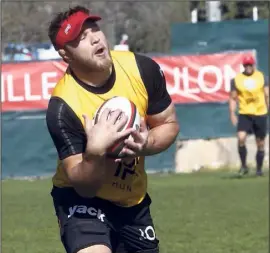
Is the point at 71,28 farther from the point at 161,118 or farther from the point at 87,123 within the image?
the point at 161,118

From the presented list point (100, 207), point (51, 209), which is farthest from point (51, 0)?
point (100, 207)

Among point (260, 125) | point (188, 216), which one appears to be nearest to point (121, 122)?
point (188, 216)

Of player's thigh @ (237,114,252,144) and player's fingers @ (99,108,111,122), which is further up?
player's fingers @ (99,108,111,122)

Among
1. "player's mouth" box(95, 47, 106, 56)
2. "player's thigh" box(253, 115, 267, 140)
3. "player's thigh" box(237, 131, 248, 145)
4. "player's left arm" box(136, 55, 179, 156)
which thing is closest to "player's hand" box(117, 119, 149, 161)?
"player's left arm" box(136, 55, 179, 156)

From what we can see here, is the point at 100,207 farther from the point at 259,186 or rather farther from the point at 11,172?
the point at 11,172

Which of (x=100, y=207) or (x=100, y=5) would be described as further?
(x=100, y=5)

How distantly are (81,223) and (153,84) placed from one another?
37.4 inches

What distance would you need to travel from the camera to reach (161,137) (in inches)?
228

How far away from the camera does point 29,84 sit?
20.3 m

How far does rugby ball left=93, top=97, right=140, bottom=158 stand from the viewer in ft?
17.1

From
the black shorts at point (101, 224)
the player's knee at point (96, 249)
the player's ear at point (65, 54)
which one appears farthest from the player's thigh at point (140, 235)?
the player's ear at point (65, 54)

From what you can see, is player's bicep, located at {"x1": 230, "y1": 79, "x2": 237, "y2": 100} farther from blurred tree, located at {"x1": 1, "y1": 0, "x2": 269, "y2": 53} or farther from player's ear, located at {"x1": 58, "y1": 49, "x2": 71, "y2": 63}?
player's ear, located at {"x1": 58, "y1": 49, "x2": 71, "y2": 63}

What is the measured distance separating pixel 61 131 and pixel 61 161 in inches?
7.3

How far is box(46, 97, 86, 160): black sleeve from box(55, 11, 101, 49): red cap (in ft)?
1.16
